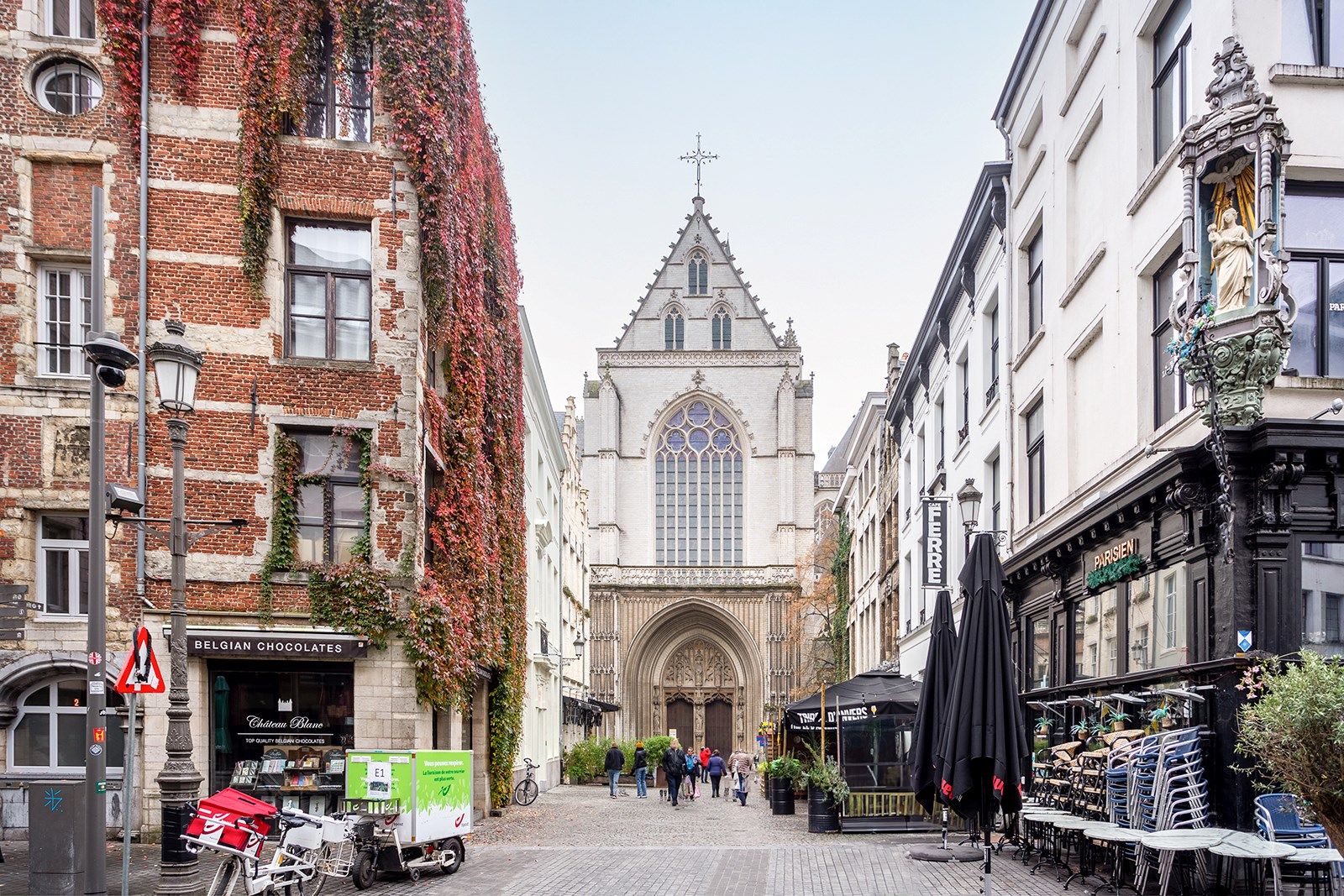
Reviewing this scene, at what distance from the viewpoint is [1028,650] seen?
18.6 metres

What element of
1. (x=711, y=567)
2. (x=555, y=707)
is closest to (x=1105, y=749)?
(x=555, y=707)

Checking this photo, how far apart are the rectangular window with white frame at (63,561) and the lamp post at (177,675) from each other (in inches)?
248

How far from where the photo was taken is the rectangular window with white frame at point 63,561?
16625 mm

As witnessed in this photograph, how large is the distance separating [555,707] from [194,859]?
28396 mm

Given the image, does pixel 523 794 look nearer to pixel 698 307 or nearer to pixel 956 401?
pixel 956 401

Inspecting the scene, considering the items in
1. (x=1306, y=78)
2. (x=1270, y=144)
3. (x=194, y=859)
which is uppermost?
(x=1306, y=78)

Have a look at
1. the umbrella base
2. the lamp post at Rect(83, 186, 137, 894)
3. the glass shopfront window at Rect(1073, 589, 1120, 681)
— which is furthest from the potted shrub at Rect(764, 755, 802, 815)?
the lamp post at Rect(83, 186, 137, 894)

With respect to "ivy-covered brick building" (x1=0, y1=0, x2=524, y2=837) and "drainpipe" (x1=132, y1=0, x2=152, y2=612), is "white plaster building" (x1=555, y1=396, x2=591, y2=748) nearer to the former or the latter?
"ivy-covered brick building" (x1=0, y1=0, x2=524, y2=837)

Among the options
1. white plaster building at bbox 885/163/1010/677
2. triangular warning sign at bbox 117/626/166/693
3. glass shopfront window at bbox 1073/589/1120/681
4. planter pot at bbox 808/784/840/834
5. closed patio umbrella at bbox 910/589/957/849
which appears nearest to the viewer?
triangular warning sign at bbox 117/626/166/693

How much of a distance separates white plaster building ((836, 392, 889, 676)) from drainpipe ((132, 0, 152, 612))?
79.6 feet

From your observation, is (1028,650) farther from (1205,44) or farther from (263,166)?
(263,166)

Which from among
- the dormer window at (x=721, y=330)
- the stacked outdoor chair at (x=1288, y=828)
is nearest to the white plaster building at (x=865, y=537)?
the dormer window at (x=721, y=330)

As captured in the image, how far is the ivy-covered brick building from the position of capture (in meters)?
16.6

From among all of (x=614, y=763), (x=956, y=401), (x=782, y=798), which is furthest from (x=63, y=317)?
(x=614, y=763)
